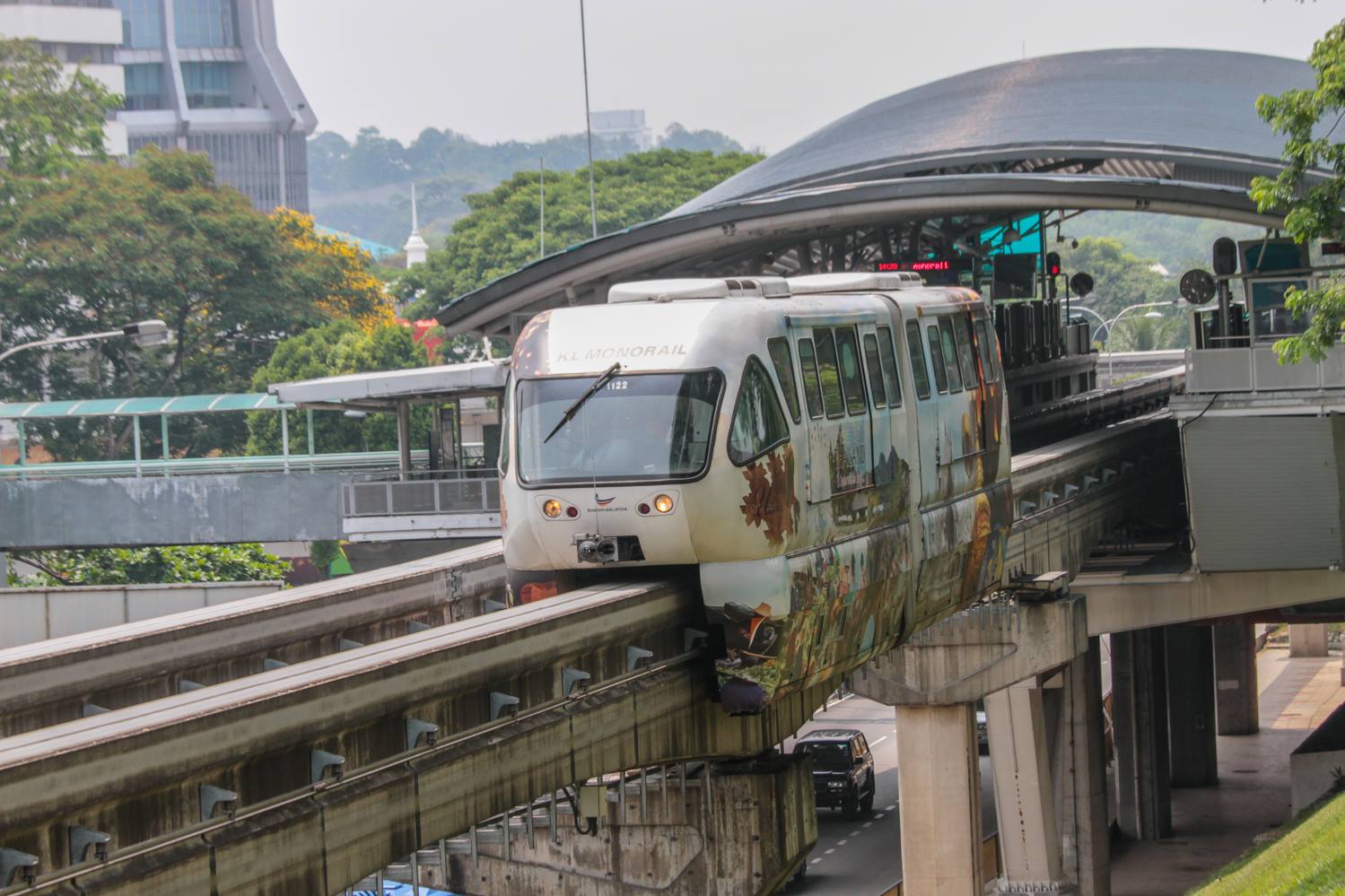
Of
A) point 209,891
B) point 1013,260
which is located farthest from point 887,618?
point 1013,260

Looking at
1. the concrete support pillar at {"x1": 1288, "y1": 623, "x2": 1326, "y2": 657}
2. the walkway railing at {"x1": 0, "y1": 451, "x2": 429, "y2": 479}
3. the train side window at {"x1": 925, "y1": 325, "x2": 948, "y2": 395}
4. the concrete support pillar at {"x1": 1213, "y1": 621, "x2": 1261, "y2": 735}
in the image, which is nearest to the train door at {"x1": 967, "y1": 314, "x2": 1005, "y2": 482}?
the train side window at {"x1": 925, "y1": 325, "x2": 948, "y2": 395}

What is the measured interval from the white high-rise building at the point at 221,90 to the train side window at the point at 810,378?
572 feet

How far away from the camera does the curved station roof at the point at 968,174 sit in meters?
38.7

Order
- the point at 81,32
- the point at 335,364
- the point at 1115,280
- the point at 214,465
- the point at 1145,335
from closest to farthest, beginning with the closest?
the point at 214,465, the point at 335,364, the point at 1145,335, the point at 1115,280, the point at 81,32

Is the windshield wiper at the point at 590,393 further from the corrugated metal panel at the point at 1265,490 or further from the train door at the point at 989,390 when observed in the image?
the corrugated metal panel at the point at 1265,490

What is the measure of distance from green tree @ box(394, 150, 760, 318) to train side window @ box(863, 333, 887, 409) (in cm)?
8326

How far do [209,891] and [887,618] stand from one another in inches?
365

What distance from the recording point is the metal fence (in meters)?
42.9

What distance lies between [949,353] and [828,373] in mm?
4087

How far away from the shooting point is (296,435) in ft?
254

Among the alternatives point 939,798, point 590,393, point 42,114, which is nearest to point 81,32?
point 42,114

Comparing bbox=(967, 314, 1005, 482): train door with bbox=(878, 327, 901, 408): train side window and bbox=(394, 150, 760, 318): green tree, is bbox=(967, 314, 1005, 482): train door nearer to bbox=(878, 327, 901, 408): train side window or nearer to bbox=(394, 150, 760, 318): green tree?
bbox=(878, 327, 901, 408): train side window

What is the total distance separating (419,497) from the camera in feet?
142

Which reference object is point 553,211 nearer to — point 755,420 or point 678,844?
point 678,844
